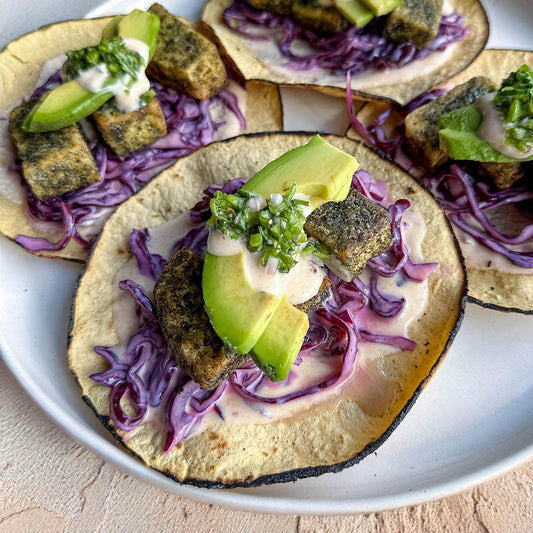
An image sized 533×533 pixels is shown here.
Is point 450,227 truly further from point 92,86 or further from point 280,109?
point 92,86

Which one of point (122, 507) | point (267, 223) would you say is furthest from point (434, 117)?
point (122, 507)

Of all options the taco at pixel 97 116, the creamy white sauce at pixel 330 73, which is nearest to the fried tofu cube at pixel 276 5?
the creamy white sauce at pixel 330 73

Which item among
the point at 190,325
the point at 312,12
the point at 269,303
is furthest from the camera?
the point at 312,12

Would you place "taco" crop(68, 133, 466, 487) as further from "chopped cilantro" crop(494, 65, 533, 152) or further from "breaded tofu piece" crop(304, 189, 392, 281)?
"chopped cilantro" crop(494, 65, 533, 152)

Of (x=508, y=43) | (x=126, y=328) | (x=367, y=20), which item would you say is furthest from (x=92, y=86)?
(x=508, y=43)

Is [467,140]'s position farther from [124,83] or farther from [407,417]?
[124,83]
